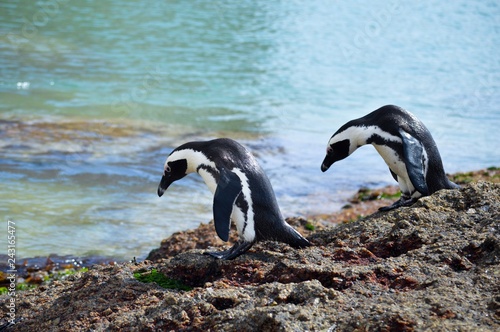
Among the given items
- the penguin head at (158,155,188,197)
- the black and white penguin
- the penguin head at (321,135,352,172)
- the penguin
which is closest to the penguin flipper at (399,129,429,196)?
the black and white penguin

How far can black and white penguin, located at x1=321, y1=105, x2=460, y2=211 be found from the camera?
495 cm

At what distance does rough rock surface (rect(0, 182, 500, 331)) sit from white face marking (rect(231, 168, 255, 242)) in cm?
9

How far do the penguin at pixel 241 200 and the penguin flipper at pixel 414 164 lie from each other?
0.93 metres

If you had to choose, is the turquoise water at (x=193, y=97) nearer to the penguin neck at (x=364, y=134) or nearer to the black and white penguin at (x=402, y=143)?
the penguin neck at (x=364, y=134)

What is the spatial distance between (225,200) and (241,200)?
0.51 ft

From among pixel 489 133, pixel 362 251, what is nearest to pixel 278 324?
pixel 362 251

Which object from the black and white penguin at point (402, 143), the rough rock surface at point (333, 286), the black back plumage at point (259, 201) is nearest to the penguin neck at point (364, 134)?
the black and white penguin at point (402, 143)

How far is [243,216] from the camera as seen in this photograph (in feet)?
14.2

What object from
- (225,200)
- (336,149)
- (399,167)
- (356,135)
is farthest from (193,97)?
(225,200)

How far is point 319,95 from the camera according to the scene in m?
15.9

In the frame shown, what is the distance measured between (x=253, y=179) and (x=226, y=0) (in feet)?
80.6

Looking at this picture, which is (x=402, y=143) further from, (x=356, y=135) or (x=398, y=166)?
(x=356, y=135)

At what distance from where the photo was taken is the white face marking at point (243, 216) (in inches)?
168

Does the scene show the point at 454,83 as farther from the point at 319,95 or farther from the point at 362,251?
the point at 362,251
